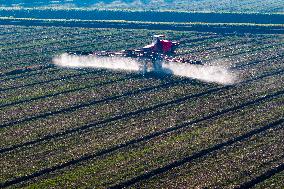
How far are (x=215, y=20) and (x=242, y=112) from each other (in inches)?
1714

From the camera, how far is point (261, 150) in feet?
86.2

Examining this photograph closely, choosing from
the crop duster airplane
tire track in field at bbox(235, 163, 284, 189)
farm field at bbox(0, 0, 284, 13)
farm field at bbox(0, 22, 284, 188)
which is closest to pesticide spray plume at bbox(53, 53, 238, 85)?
the crop duster airplane

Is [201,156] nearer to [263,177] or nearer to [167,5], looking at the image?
[263,177]

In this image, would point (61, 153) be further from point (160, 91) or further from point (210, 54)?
point (210, 54)

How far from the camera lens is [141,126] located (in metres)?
30.7

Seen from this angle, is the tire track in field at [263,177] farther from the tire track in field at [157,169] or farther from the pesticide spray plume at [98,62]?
the pesticide spray plume at [98,62]

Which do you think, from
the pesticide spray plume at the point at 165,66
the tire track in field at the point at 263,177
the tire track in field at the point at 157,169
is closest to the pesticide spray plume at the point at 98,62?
the pesticide spray plume at the point at 165,66

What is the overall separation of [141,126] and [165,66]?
1530 cm

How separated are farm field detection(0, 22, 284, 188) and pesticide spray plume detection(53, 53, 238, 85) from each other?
1048mm

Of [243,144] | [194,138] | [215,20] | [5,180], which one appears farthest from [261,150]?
[215,20]

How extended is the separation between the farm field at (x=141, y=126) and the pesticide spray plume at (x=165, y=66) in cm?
105

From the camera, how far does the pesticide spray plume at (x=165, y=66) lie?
41.6m

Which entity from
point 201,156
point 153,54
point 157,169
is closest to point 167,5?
point 153,54

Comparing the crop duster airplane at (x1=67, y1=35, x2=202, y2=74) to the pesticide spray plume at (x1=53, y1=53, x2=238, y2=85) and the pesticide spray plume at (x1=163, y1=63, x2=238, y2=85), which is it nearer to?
the pesticide spray plume at (x1=53, y1=53, x2=238, y2=85)
